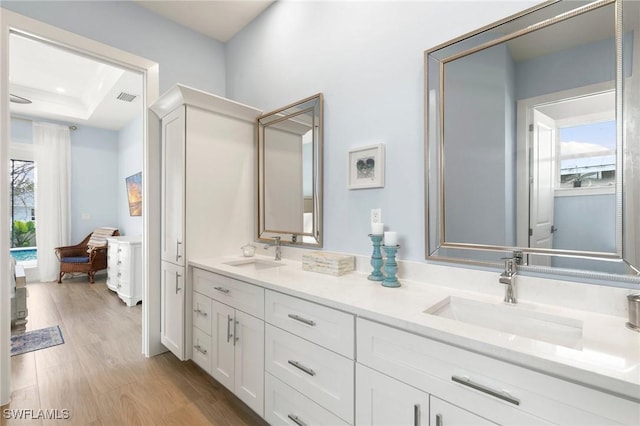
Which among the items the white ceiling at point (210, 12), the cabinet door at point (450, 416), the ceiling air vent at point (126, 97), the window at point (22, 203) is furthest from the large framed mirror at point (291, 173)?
the window at point (22, 203)

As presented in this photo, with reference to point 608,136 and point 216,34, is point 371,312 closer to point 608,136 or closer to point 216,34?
point 608,136

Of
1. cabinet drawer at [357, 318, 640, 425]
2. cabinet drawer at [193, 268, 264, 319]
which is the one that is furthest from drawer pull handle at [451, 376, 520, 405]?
cabinet drawer at [193, 268, 264, 319]

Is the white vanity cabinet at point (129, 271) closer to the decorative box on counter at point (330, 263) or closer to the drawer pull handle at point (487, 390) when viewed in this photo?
the decorative box on counter at point (330, 263)

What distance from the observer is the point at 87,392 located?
6.57 feet

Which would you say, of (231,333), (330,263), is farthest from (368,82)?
→ (231,333)

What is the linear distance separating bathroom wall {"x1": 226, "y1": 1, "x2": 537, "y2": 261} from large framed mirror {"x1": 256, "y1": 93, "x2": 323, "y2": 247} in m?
0.10

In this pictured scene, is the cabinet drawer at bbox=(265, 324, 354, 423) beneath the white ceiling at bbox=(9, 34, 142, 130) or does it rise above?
beneath

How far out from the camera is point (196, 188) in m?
2.24

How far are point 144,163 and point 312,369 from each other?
2257 mm

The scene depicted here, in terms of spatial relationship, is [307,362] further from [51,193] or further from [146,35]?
[51,193]

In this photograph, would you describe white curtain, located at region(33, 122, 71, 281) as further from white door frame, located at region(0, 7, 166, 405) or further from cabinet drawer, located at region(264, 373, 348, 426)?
cabinet drawer, located at region(264, 373, 348, 426)

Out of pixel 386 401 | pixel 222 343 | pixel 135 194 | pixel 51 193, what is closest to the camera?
pixel 386 401

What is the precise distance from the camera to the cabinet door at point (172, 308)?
2.22 meters

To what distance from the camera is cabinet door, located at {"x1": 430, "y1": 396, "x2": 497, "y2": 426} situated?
89 centimetres
